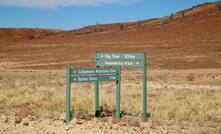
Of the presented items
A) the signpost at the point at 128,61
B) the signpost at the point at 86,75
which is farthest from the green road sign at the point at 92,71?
the signpost at the point at 128,61

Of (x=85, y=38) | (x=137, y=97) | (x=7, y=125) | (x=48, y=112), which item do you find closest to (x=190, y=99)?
(x=137, y=97)

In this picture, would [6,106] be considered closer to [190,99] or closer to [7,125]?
[7,125]

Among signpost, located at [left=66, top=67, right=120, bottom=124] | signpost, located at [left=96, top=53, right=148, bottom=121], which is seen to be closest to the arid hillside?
signpost, located at [left=96, top=53, right=148, bottom=121]

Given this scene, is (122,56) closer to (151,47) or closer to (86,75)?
(86,75)

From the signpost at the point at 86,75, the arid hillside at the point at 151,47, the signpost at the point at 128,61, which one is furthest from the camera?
the arid hillside at the point at 151,47

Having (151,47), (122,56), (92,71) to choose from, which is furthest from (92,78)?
(151,47)

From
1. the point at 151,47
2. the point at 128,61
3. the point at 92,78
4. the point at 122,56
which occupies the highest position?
the point at 151,47

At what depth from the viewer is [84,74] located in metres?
11.3

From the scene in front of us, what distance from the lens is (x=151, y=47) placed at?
5591 cm

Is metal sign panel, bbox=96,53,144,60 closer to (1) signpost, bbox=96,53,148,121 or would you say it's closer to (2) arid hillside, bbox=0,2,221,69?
(1) signpost, bbox=96,53,148,121

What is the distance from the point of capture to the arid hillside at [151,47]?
4497 cm

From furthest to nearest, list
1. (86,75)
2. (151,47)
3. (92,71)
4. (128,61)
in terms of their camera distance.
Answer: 1. (151,47)
2. (128,61)
3. (92,71)
4. (86,75)

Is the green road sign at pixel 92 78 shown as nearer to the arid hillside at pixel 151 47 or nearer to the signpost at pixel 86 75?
the signpost at pixel 86 75

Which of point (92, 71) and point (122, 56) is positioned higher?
point (122, 56)
